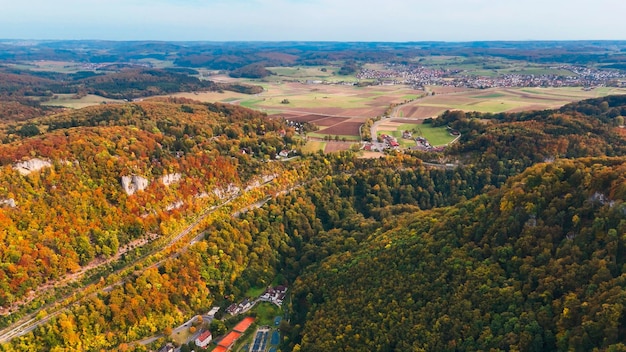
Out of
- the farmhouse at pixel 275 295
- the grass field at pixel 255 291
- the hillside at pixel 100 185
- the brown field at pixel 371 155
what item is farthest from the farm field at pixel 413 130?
the grass field at pixel 255 291

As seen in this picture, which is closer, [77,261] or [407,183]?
[77,261]

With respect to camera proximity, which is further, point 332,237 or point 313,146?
point 313,146

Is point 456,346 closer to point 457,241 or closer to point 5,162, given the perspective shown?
point 457,241

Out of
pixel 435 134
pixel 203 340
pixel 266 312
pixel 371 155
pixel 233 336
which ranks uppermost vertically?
pixel 435 134

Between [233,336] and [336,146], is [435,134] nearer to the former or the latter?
[336,146]

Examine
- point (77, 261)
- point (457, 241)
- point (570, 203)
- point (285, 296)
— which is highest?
point (570, 203)

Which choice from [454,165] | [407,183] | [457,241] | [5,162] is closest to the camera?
[457,241]

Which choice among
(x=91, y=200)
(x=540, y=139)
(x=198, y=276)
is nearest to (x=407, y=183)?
(x=540, y=139)

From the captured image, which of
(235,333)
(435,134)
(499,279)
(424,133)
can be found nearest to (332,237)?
(235,333)
